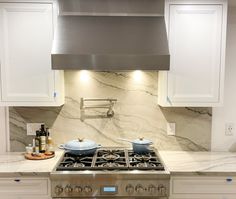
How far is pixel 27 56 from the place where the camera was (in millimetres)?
2305

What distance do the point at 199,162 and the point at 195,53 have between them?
91 cm

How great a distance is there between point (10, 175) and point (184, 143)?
1.58 meters

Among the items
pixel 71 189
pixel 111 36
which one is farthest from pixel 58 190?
pixel 111 36

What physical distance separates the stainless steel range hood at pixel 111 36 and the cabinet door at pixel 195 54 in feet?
0.66

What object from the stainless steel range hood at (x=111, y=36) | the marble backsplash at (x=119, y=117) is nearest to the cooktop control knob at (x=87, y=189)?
the marble backsplash at (x=119, y=117)

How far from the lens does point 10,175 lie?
2.11 m

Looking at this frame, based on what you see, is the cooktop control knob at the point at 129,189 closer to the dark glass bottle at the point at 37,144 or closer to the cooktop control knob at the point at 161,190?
the cooktop control knob at the point at 161,190

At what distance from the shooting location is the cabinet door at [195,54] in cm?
231

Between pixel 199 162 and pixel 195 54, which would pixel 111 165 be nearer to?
pixel 199 162

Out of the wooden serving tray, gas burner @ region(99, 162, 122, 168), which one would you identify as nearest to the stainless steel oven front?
gas burner @ region(99, 162, 122, 168)

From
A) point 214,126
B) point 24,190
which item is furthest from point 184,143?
point 24,190

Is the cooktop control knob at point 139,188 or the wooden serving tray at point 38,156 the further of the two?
the wooden serving tray at point 38,156

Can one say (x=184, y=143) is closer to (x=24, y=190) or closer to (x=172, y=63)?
(x=172, y=63)

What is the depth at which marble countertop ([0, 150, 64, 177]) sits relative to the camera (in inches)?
82.7
